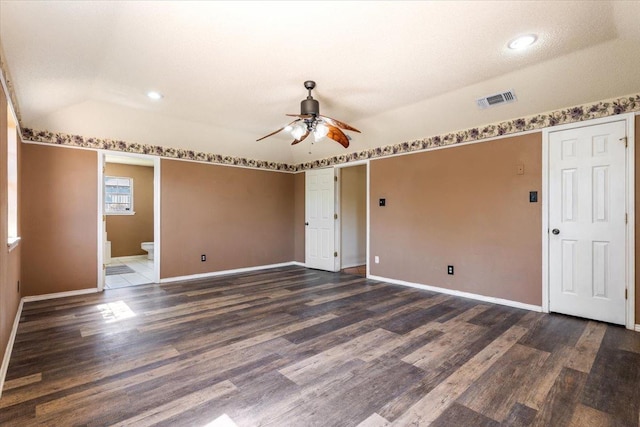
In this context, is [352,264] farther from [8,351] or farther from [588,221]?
[8,351]

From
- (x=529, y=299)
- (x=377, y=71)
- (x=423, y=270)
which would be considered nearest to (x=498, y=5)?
(x=377, y=71)

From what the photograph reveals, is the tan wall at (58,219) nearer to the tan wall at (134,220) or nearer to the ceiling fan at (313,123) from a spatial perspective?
the ceiling fan at (313,123)

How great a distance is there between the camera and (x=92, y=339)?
2.81m

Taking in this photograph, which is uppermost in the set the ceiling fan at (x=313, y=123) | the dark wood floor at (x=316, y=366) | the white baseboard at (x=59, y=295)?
the ceiling fan at (x=313, y=123)

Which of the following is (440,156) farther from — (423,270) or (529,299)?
(529,299)

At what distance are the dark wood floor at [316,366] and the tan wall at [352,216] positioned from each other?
2.66 metres

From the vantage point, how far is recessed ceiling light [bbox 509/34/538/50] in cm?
245

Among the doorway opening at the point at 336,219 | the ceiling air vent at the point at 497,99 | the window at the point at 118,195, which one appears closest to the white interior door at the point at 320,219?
the doorway opening at the point at 336,219

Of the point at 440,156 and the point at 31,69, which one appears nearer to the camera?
the point at 31,69

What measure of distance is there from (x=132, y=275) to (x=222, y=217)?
197 centimetres

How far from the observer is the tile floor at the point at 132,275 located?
5039 mm

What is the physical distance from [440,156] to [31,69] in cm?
464

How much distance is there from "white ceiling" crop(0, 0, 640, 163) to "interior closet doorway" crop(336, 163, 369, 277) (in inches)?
82.3

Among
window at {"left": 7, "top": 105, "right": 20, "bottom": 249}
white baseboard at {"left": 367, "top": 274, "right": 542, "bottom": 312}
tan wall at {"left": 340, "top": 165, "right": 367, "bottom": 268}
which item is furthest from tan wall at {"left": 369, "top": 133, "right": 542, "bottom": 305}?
window at {"left": 7, "top": 105, "right": 20, "bottom": 249}
